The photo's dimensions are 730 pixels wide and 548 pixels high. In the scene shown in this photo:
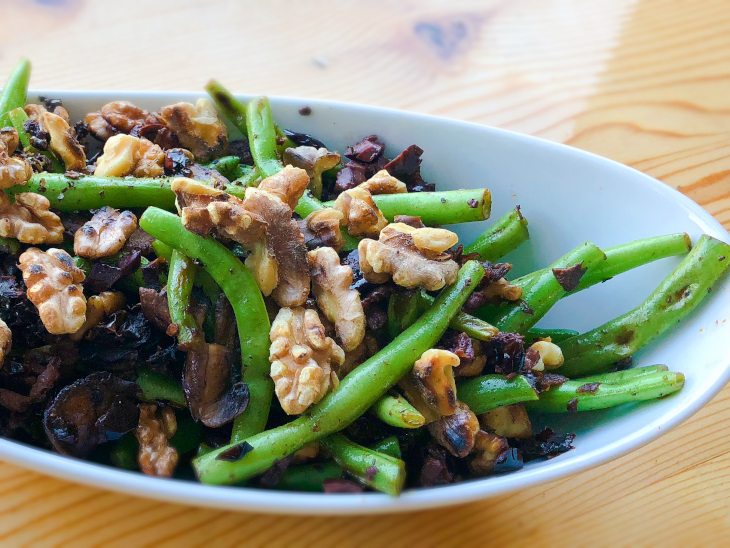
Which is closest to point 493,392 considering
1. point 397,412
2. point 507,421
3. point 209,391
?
point 507,421

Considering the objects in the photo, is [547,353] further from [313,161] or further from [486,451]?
[313,161]

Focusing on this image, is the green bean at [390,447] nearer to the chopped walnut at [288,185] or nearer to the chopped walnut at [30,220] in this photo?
the chopped walnut at [288,185]

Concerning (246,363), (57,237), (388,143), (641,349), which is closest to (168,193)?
(57,237)

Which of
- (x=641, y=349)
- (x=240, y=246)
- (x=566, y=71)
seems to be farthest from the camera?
(x=566, y=71)

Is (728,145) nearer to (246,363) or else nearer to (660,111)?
(660,111)

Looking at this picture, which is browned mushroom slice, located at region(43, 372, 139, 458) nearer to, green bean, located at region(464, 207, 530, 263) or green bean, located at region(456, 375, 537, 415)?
green bean, located at region(456, 375, 537, 415)

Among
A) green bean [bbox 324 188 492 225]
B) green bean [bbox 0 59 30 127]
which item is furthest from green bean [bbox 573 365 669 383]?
green bean [bbox 0 59 30 127]
